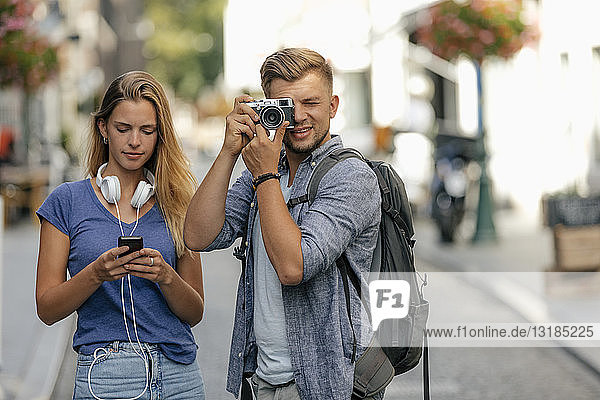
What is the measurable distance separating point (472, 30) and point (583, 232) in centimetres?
518

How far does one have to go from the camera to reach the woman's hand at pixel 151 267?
8.96 ft

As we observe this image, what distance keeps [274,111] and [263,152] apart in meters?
0.12

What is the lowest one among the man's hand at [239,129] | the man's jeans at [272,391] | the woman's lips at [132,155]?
the man's jeans at [272,391]

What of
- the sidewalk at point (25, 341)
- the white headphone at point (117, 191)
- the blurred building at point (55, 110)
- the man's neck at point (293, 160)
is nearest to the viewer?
the man's neck at point (293, 160)

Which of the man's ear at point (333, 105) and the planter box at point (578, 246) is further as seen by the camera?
the planter box at point (578, 246)

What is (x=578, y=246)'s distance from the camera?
29.8ft

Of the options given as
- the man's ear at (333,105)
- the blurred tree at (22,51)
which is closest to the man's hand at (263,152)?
the man's ear at (333,105)

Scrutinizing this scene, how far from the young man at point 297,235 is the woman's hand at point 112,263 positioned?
0.21 metres

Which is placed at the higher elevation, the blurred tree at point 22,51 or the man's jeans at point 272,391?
the blurred tree at point 22,51

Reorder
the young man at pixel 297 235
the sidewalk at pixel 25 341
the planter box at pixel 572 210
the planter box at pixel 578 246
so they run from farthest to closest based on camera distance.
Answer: the planter box at pixel 572 210 < the planter box at pixel 578 246 < the sidewalk at pixel 25 341 < the young man at pixel 297 235

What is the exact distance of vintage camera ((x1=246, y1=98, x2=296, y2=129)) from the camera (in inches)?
104

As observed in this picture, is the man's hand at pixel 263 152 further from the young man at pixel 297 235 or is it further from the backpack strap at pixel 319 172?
the backpack strap at pixel 319 172

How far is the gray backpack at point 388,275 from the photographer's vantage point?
2.75m

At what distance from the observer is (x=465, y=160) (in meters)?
15.9
